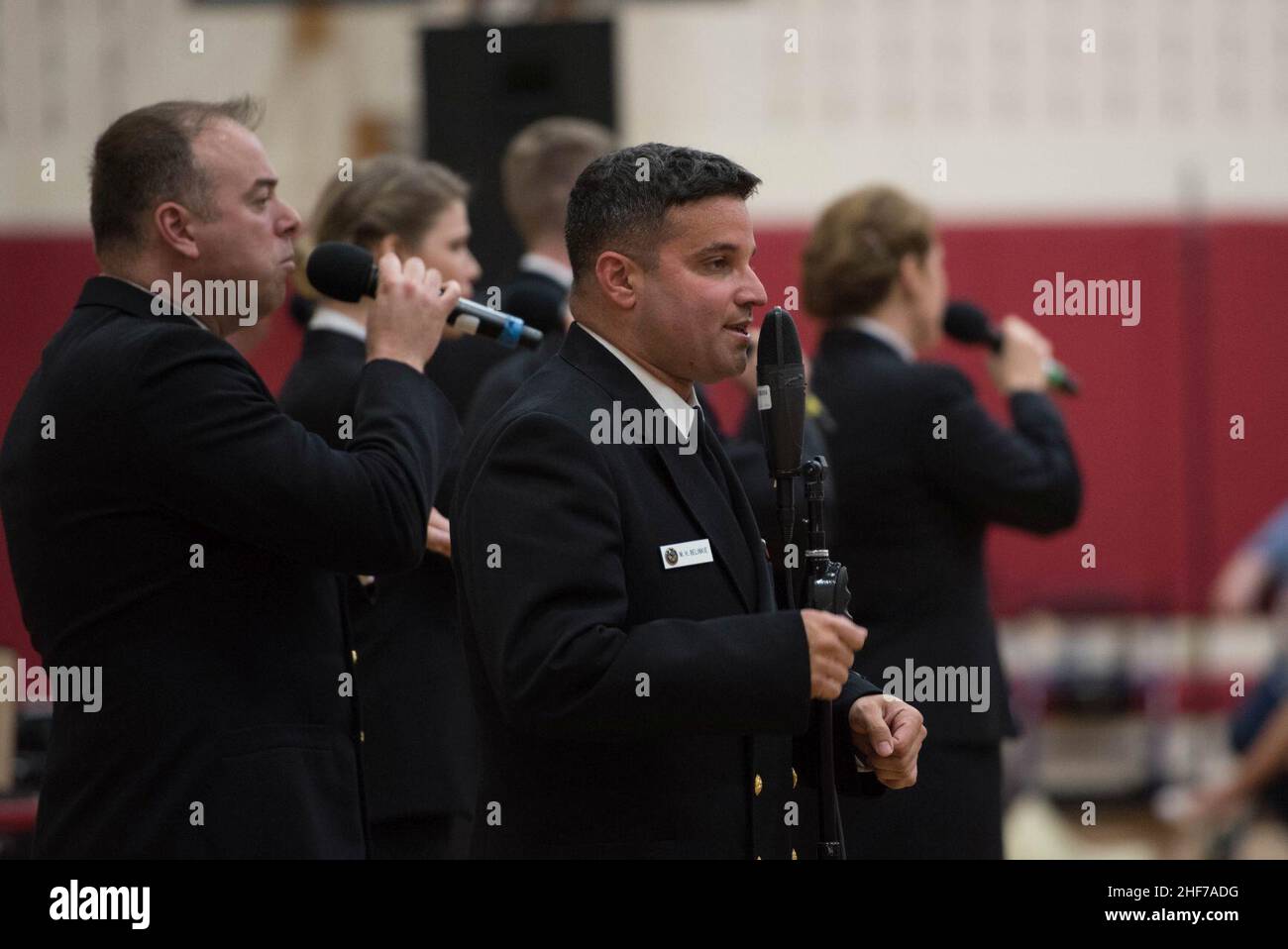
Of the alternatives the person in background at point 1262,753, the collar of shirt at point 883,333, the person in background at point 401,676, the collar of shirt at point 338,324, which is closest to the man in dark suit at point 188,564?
the person in background at point 401,676

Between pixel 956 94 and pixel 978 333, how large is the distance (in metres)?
5.34

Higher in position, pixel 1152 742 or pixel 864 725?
pixel 864 725

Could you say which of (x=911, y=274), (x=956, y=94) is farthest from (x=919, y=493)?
(x=956, y=94)

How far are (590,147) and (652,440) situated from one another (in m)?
1.79

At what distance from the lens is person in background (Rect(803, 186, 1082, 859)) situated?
9.65ft

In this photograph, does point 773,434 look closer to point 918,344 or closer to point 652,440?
point 652,440

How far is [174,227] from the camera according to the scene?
2068 millimetres

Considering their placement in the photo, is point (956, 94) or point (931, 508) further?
point (956, 94)

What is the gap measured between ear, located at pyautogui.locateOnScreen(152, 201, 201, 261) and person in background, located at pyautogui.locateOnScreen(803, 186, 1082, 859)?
1.37m

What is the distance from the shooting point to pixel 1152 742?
A: 7359 millimetres

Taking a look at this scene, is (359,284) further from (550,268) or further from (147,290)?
(550,268)
